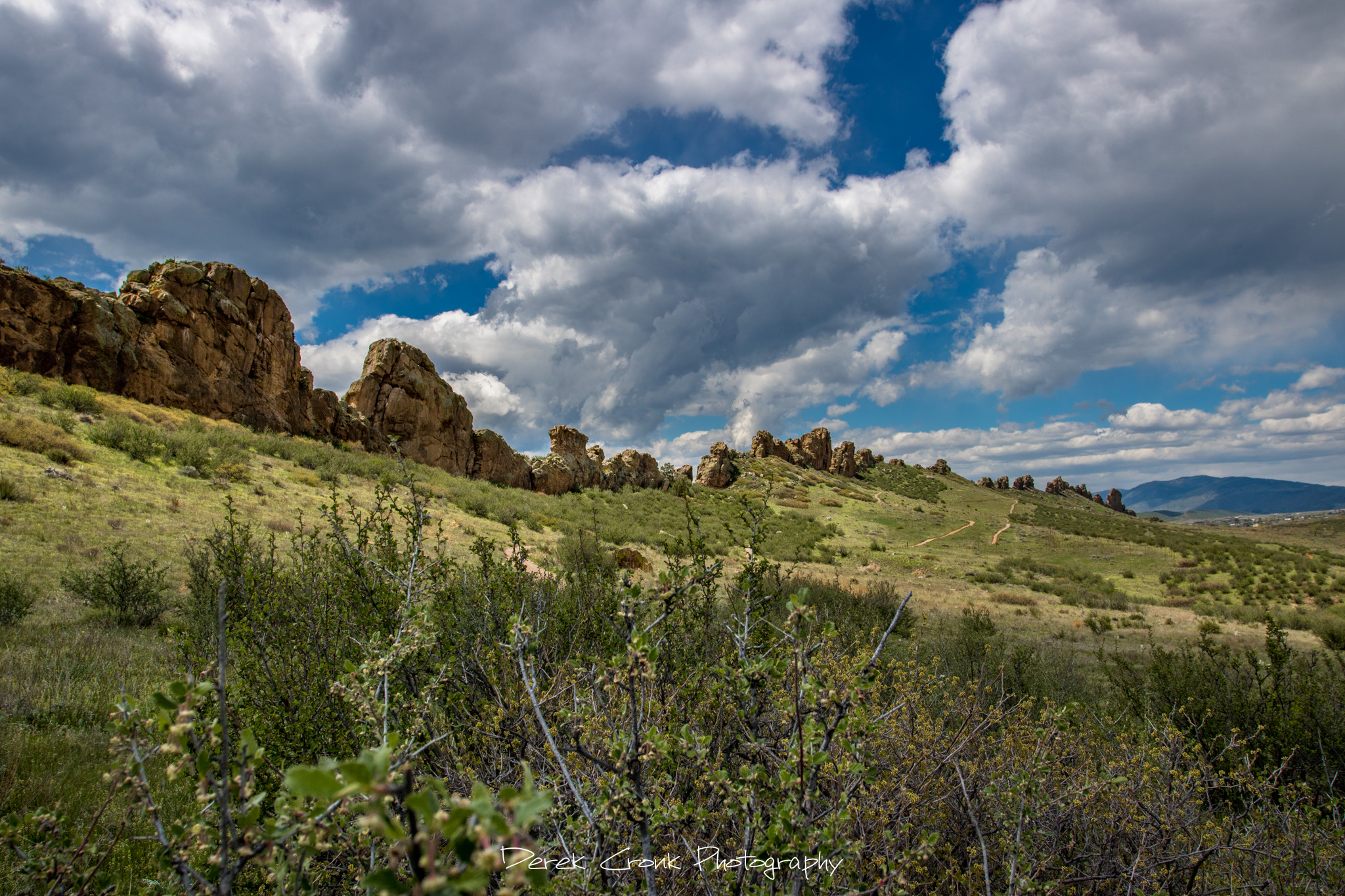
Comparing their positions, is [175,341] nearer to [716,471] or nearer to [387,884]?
[387,884]

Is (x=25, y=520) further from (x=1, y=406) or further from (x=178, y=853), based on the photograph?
(x=178, y=853)

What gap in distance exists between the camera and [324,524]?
1313 cm

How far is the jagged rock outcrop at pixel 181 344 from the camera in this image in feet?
63.5

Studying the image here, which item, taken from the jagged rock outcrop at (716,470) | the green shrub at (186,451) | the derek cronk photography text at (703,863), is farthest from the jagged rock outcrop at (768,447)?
the derek cronk photography text at (703,863)

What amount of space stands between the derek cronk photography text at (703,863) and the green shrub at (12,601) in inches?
356

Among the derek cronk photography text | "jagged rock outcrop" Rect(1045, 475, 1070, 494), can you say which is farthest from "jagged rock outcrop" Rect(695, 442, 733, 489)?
"jagged rock outcrop" Rect(1045, 475, 1070, 494)

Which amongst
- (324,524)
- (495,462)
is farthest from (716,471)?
(324,524)

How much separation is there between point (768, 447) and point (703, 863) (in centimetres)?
7192

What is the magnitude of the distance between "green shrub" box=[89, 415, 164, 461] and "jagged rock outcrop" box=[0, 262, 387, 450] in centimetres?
642

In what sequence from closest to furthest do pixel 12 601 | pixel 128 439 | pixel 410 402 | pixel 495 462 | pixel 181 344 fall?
pixel 12 601 → pixel 128 439 → pixel 181 344 → pixel 410 402 → pixel 495 462

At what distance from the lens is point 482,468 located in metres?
33.6

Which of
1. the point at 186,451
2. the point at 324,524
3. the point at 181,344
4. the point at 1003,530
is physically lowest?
the point at 1003,530

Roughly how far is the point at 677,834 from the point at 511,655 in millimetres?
1742

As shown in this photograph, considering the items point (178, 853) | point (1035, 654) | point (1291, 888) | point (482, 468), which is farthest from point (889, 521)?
point (178, 853)
